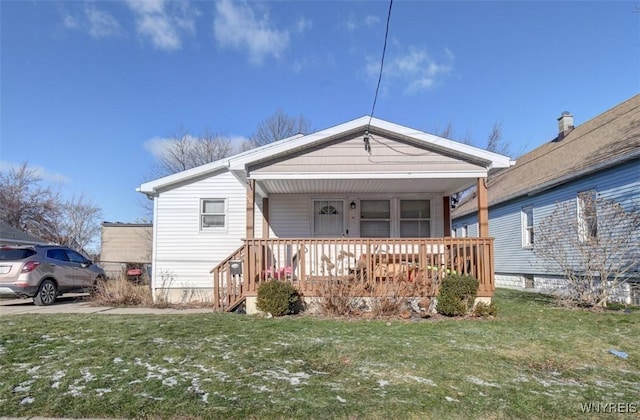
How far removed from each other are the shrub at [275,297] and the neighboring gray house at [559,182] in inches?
334

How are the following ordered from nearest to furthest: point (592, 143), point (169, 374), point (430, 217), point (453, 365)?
point (169, 374) < point (453, 365) < point (430, 217) < point (592, 143)

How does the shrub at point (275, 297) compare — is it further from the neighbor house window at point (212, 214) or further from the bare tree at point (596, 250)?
the bare tree at point (596, 250)

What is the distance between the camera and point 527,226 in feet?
49.4

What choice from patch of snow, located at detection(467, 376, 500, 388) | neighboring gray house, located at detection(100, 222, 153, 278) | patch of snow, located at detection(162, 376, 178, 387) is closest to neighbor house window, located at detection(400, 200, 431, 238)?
patch of snow, located at detection(467, 376, 500, 388)

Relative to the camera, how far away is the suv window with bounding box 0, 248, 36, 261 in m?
10.0

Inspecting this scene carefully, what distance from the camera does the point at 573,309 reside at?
355 inches

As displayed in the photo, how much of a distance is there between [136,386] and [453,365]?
3.43 meters

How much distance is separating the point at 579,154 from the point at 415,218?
6.02 m

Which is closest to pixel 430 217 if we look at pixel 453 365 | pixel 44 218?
pixel 453 365

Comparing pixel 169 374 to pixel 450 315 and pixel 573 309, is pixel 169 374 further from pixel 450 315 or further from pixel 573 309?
pixel 573 309

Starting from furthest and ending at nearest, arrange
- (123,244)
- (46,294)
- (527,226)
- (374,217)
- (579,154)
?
(123,244)
(527,226)
(579,154)
(374,217)
(46,294)

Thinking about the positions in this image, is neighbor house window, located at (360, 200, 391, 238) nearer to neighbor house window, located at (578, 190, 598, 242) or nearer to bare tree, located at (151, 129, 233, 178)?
neighbor house window, located at (578, 190, 598, 242)

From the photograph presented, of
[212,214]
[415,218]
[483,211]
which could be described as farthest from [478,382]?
[212,214]

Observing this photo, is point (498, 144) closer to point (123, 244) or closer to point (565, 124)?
point (565, 124)
